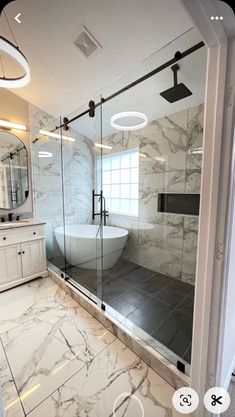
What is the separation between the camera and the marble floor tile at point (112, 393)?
1.14 m

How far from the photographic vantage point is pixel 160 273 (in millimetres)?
2775

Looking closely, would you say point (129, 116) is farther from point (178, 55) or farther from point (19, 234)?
point (19, 234)

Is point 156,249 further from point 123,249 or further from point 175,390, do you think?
point 175,390

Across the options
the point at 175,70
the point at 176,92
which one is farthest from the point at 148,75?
the point at 176,92

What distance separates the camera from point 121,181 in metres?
3.29

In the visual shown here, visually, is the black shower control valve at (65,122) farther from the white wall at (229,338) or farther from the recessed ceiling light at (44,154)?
the white wall at (229,338)

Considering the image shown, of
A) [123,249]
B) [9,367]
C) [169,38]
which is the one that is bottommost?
[9,367]

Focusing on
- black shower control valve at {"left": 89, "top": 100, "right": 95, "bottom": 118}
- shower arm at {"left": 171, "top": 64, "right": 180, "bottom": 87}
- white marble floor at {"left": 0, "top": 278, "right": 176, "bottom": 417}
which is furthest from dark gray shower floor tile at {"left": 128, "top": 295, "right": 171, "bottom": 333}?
black shower control valve at {"left": 89, "top": 100, "right": 95, "bottom": 118}

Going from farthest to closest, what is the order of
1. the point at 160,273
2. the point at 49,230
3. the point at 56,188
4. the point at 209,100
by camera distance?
the point at 56,188
the point at 49,230
the point at 160,273
the point at 209,100

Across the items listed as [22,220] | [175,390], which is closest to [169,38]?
[175,390]

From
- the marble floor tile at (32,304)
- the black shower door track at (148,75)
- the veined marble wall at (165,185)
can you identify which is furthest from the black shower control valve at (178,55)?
the marble floor tile at (32,304)

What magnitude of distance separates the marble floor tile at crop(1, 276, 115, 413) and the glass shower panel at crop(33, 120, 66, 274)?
1.17 metres

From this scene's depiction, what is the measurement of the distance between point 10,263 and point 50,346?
1319mm

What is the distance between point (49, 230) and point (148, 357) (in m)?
2.43
